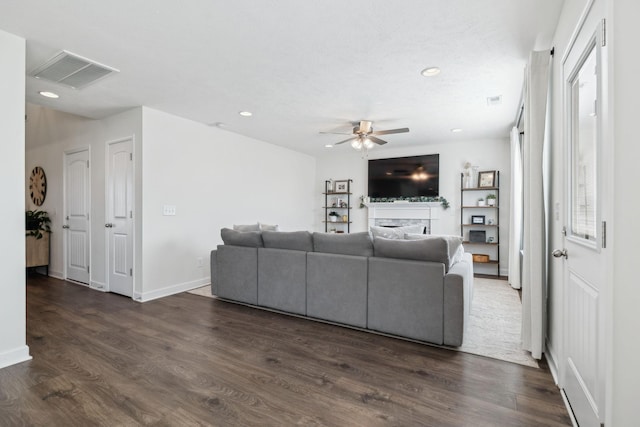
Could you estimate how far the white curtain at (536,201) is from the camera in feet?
7.73

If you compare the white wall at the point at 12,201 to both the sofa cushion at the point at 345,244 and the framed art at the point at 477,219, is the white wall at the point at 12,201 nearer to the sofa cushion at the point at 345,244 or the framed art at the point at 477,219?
the sofa cushion at the point at 345,244

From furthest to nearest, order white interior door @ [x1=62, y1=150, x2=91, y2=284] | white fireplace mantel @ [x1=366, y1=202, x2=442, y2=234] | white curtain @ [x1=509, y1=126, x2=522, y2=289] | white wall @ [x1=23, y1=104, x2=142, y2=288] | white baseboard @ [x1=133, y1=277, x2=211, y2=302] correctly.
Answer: white fireplace mantel @ [x1=366, y1=202, x2=442, y2=234]
white interior door @ [x1=62, y1=150, x2=91, y2=284]
white curtain @ [x1=509, y1=126, x2=522, y2=289]
white wall @ [x1=23, y1=104, x2=142, y2=288]
white baseboard @ [x1=133, y1=277, x2=211, y2=302]

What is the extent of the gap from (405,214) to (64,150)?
6204 mm

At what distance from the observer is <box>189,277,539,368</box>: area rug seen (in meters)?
2.50

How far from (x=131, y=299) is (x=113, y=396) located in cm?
249

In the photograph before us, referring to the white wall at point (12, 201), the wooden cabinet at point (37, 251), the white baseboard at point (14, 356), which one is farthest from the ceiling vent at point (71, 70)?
the wooden cabinet at point (37, 251)

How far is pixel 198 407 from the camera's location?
1.81m

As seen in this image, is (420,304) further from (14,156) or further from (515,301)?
(14,156)

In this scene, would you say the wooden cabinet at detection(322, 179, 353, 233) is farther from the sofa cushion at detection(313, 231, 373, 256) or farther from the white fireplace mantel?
the sofa cushion at detection(313, 231, 373, 256)

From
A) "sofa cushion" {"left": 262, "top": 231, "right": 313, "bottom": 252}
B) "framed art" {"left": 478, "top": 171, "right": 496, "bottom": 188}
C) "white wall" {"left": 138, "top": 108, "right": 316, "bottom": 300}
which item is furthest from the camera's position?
"framed art" {"left": 478, "top": 171, "right": 496, "bottom": 188}

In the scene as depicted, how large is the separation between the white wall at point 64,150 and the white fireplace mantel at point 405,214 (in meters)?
4.66

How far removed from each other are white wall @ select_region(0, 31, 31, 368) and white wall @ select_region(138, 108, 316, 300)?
161cm

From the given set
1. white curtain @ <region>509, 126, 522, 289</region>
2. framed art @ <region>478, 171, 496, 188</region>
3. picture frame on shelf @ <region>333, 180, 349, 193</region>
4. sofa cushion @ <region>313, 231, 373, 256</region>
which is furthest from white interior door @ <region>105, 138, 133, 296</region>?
framed art @ <region>478, 171, 496, 188</region>

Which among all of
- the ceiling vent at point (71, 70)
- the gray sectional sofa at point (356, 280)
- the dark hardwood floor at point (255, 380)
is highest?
the ceiling vent at point (71, 70)
